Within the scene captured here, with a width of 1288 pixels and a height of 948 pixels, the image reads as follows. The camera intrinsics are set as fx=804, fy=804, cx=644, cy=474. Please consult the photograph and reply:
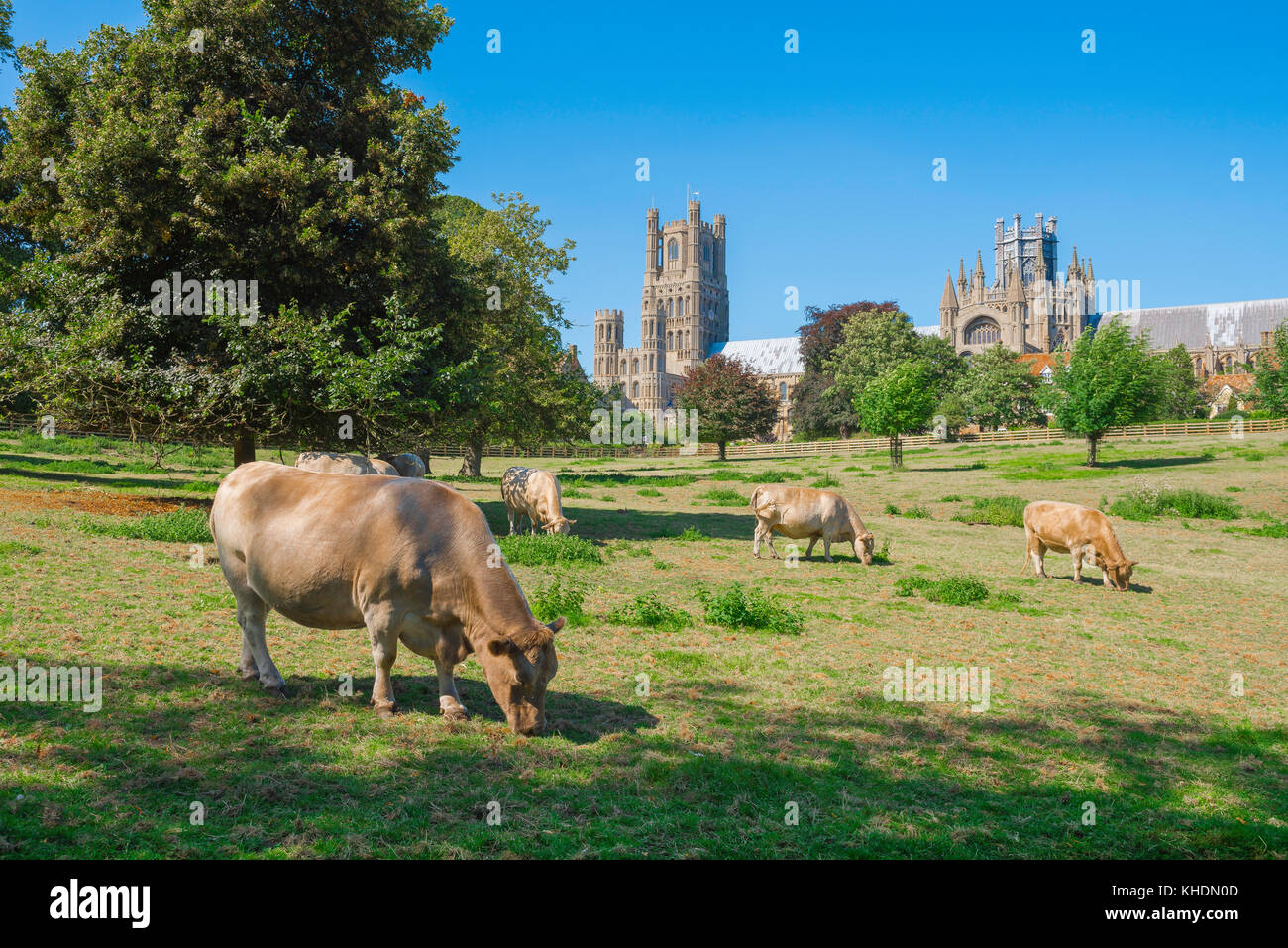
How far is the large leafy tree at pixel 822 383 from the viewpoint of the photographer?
277 ft

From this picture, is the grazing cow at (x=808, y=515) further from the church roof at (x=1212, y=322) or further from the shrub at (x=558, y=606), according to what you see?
the church roof at (x=1212, y=322)

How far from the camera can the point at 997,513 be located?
29281 mm

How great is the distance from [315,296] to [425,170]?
4459 mm

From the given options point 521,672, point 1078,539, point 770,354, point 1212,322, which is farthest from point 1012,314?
point 521,672

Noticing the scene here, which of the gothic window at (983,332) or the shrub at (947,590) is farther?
the gothic window at (983,332)

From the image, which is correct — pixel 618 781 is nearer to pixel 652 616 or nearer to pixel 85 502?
pixel 652 616

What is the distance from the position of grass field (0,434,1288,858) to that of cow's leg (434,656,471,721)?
140 millimetres

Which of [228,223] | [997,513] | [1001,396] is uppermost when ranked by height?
[1001,396]

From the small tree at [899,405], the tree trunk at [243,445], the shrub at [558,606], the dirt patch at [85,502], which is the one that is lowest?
the shrub at [558,606]

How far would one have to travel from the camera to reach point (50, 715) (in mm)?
6754

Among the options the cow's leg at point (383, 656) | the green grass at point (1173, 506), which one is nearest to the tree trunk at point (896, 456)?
the green grass at point (1173, 506)

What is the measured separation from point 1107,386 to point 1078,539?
125ft

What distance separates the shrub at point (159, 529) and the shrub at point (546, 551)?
19.0ft
